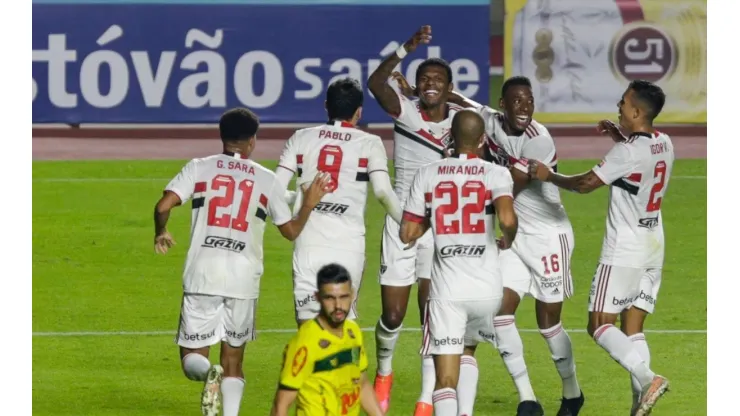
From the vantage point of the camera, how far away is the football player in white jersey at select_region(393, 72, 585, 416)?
980cm

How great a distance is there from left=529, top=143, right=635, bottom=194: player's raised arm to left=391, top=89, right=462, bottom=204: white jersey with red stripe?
101cm

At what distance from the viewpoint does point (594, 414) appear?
396 inches

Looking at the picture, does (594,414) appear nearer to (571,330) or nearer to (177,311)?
(571,330)

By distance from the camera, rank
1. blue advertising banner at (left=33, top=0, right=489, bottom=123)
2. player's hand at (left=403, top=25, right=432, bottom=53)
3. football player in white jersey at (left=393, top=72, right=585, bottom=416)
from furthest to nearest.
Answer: blue advertising banner at (left=33, top=0, right=489, bottom=123) → player's hand at (left=403, top=25, right=432, bottom=53) → football player in white jersey at (left=393, top=72, right=585, bottom=416)

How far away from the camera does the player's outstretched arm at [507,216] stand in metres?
8.42

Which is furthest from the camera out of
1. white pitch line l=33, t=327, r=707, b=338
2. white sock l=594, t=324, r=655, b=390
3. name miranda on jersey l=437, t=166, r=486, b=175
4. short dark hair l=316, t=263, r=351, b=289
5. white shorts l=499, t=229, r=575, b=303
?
white pitch line l=33, t=327, r=707, b=338

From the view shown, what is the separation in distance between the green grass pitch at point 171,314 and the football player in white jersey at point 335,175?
1240mm

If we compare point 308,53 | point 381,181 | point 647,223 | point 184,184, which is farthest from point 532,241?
point 308,53

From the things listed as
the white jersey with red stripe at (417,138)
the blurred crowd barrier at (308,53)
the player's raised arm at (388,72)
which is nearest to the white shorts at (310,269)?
the white jersey with red stripe at (417,138)

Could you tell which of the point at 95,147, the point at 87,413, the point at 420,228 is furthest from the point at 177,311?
the point at 95,147

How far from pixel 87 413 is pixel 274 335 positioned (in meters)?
2.79

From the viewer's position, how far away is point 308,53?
23.0 metres

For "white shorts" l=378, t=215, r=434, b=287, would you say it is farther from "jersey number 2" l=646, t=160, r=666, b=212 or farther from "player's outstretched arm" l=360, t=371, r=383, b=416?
"player's outstretched arm" l=360, t=371, r=383, b=416

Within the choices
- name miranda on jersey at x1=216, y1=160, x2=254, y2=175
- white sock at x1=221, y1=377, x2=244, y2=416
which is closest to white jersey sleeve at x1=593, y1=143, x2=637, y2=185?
name miranda on jersey at x1=216, y1=160, x2=254, y2=175
